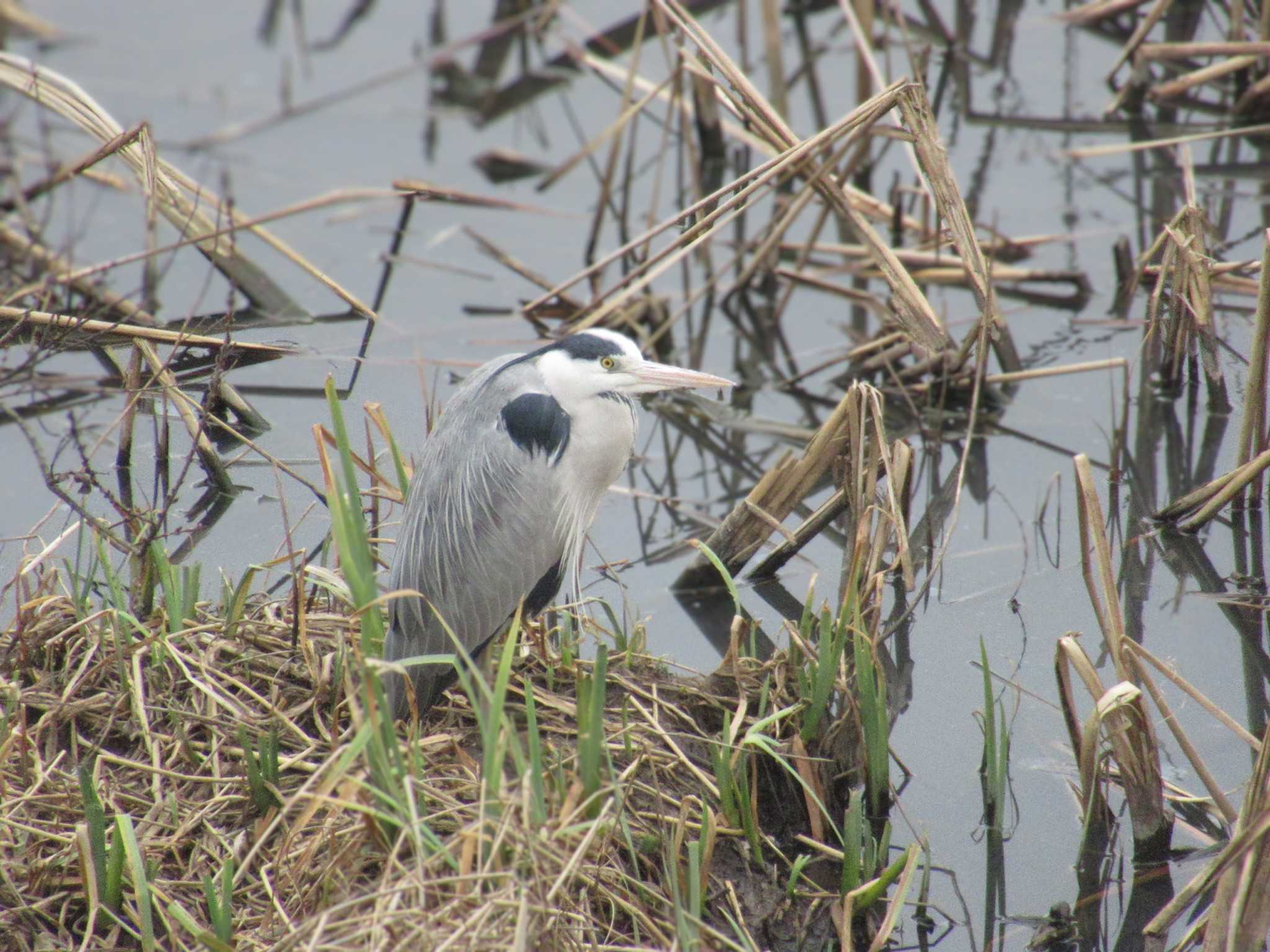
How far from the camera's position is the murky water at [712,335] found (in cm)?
333

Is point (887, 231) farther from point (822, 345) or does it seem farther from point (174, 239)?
point (174, 239)

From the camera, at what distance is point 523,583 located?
342 cm

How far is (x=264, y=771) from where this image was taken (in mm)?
2816

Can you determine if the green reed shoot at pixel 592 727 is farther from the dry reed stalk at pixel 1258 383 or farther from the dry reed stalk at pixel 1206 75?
the dry reed stalk at pixel 1206 75

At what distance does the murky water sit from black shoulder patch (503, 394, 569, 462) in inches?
18.7

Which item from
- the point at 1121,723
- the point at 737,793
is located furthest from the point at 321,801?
the point at 1121,723

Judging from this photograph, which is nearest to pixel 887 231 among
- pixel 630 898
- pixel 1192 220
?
pixel 1192 220

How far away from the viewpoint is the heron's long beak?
10.5 ft

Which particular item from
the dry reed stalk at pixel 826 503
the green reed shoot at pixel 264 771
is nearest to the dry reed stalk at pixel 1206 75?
the dry reed stalk at pixel 826 503

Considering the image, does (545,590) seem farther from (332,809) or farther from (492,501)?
(332,809)

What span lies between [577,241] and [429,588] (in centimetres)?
307

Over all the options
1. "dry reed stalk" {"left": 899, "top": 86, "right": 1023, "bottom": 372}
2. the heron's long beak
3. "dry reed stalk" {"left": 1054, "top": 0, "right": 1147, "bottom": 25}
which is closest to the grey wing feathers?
the heron's long beak

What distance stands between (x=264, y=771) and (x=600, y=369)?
4.14 feet

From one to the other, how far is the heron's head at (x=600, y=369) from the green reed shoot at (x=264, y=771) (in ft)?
3.65
